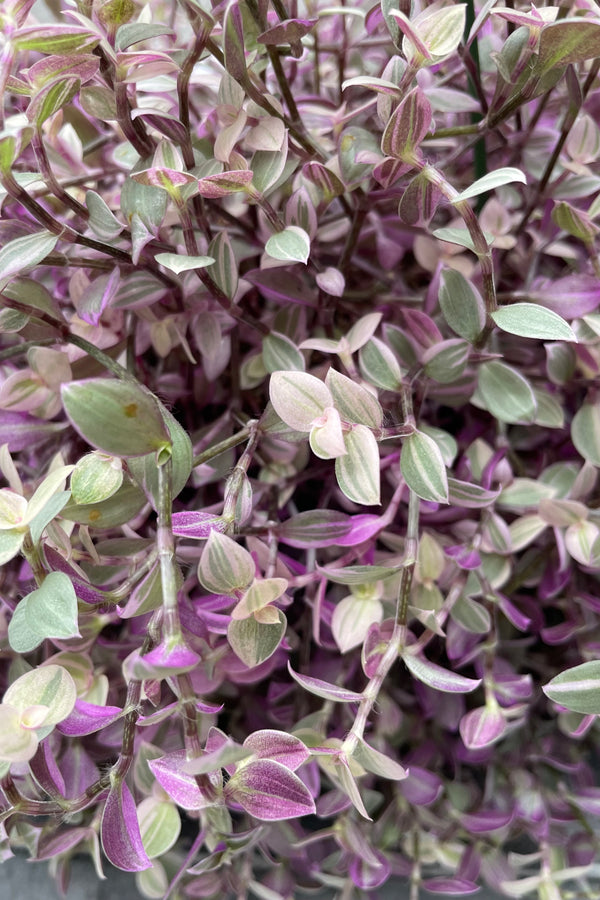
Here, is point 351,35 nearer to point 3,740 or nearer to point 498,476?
point 498,476

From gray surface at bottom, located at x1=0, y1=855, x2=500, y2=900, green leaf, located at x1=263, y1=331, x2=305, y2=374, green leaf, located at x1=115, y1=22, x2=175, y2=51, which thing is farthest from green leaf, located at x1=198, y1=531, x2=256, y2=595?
gray surface at bottom, located at x1=0, y1=855, x2=500, y2=900

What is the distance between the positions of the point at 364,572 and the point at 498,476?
122mm

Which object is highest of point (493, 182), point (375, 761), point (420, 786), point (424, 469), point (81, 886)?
point (493, 182)

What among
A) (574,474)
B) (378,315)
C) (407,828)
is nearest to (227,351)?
(378,315)

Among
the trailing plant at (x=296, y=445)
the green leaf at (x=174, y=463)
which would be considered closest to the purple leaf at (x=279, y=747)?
the trailing plant at (x=296, y=445)

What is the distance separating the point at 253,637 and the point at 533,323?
18 cm

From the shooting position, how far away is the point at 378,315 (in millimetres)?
360

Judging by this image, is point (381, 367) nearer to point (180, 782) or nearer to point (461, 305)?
point (461, 305)

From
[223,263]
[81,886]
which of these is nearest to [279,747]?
[223,263]

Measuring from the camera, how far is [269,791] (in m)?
0.27

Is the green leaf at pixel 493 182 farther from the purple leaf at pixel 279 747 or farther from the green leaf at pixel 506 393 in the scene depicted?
the purple leaf at pixel 279 747

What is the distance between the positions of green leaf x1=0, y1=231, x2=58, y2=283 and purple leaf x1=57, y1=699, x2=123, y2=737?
0.61 feet

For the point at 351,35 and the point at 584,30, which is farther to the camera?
the point at 351,35

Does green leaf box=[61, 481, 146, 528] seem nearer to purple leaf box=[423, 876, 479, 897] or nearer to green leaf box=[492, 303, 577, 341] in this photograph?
green leaf box=[492, 303, 577, 341]
